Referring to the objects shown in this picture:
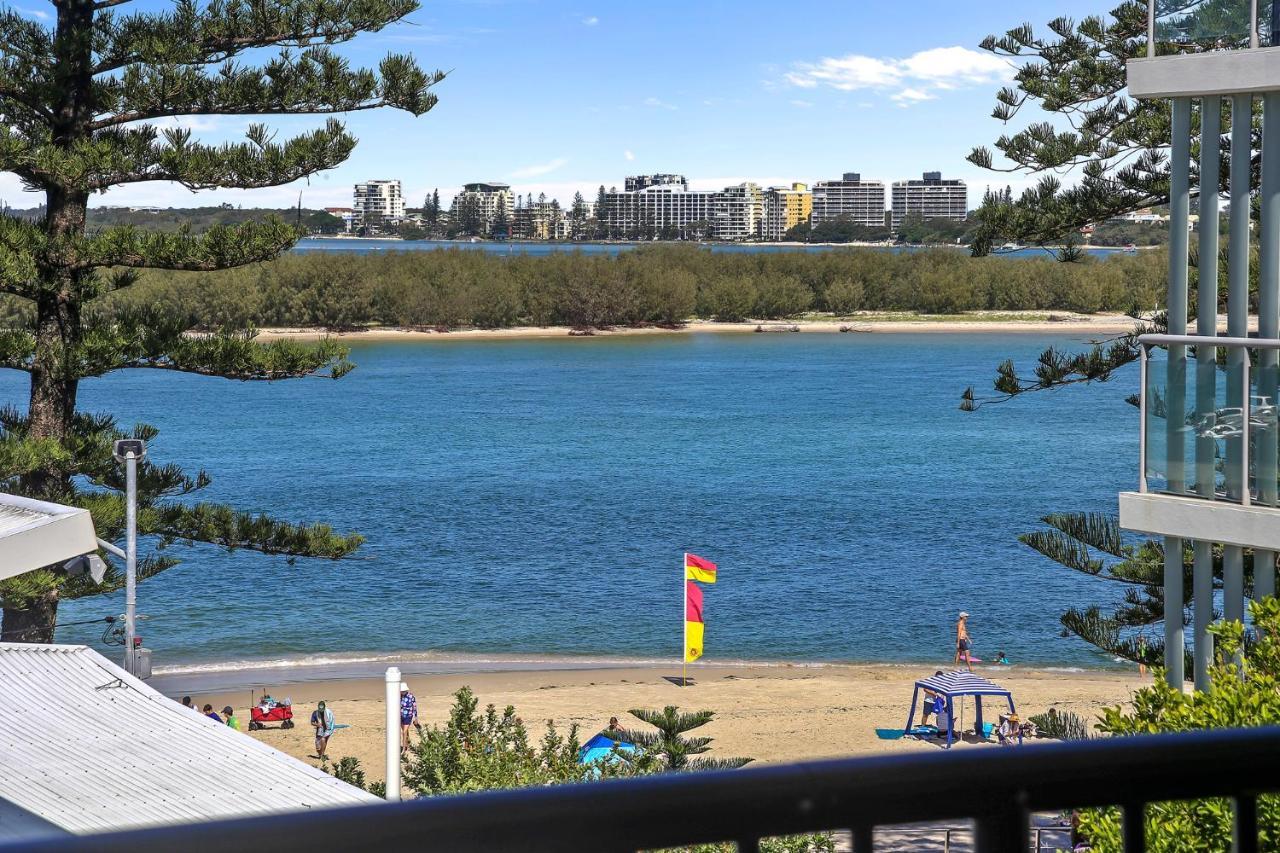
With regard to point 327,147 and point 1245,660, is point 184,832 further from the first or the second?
point 327,147

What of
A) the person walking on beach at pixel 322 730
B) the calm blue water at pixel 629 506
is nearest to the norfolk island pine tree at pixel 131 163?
the person walking on beach at pixel 322 730

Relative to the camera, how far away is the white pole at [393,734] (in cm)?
910

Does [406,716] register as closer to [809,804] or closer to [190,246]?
[190,246]

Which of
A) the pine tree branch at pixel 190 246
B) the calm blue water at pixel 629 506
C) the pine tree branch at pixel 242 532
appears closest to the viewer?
the pine tree branch at pixel 190 246

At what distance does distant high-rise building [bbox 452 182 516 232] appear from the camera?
5950 inches

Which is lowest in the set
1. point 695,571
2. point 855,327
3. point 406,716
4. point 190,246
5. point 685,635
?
point 685,635

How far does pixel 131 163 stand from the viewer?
1352 centimetres

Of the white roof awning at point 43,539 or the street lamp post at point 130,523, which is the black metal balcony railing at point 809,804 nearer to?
the white roof awning at point 43,539

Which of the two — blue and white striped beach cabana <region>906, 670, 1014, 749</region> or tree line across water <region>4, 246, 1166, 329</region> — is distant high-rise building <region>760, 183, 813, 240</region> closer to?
tree line across water <region>4, 246, 1166, 329</region>

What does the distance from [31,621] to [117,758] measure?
7670 mm

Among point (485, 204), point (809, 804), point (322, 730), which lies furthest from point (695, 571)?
point (485, 204)

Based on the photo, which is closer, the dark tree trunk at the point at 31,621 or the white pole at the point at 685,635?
the dark tree trunk at the point at 31,621

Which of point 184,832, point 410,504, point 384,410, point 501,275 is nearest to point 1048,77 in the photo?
point 184,832

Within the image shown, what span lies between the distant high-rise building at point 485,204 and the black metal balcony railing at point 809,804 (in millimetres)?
152259
